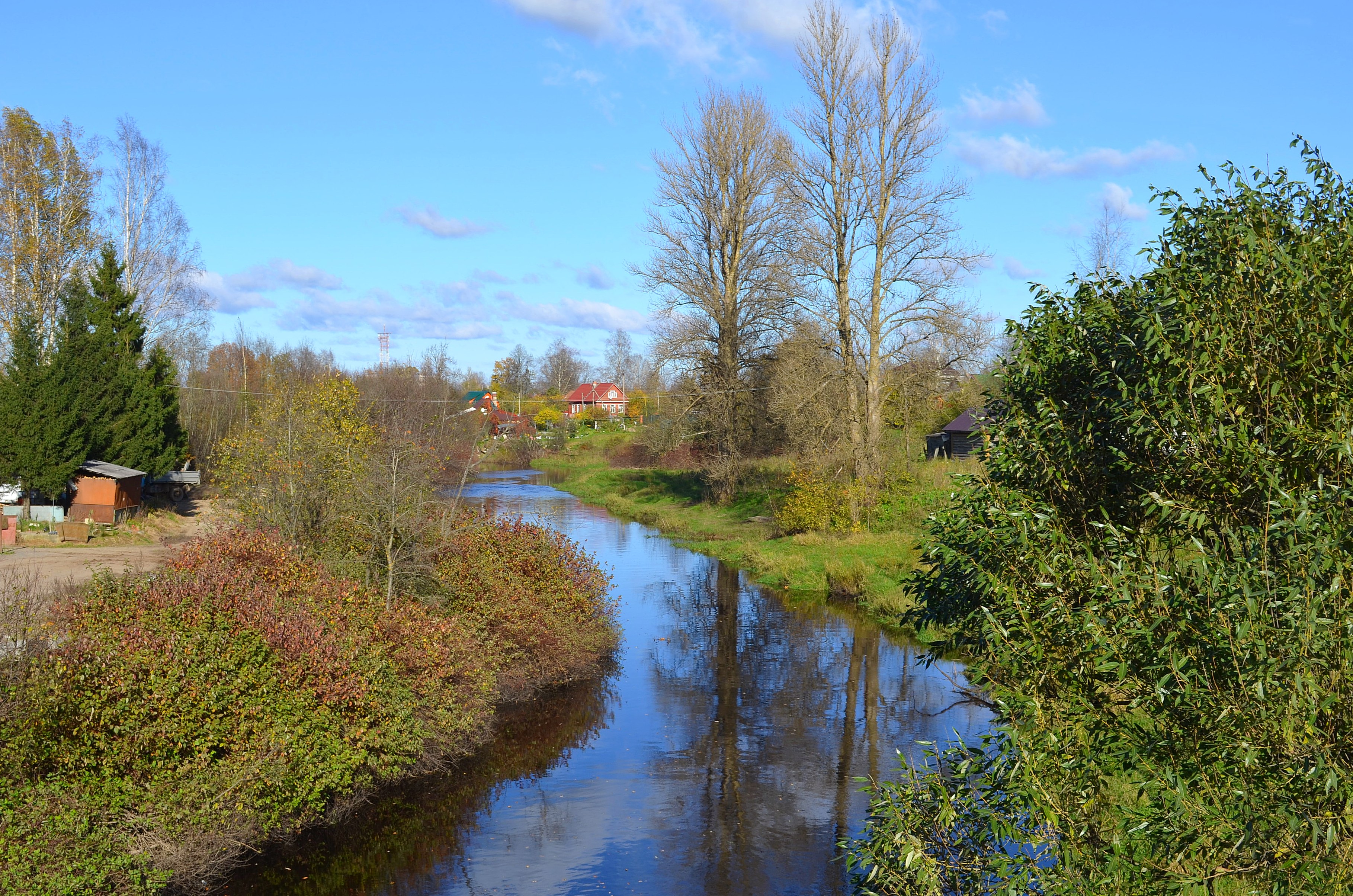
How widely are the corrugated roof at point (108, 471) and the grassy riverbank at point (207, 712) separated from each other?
22503mm

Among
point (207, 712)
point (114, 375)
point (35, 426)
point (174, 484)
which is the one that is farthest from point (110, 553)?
point (207, 712)

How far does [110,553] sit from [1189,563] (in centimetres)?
3382

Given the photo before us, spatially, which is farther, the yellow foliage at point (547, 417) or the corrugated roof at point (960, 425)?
the yellow foliage at point (547, 417)

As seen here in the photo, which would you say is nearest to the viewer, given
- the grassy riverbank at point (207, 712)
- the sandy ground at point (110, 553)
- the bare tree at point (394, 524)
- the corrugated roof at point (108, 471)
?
the grassy riverbank at point (207, 712)

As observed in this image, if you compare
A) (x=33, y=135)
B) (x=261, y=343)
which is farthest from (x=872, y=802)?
(x=261, y=343)

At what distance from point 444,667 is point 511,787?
7.11 feet

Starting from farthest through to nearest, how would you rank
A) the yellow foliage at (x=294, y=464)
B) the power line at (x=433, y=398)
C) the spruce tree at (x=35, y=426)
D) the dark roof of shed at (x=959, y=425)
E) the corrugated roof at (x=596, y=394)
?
1. the corrugated roof at (x=596, y=394)
2. the dark roof of shed at (x=959, y=425)
3. the power line at (x=433, y=398)
4. the spruce tree at (x=35, y=426)
5. the yellow foliage at (x=294, y=464)

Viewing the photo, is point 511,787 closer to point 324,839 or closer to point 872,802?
point 324,839

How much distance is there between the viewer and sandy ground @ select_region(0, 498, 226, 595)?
1022 inches

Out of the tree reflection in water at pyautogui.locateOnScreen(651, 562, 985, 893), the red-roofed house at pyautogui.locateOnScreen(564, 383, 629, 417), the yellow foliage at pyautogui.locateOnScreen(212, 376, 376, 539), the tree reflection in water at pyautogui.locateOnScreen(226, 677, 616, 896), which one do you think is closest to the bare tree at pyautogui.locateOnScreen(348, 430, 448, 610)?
the yellow foliage at pyautogui.locateOnScreen(212, 376, 376, 539)

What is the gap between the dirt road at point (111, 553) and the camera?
26125 mm

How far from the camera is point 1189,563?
20.0 ft

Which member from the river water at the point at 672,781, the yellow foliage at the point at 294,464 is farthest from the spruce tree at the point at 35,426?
the river water at the point at 672,781

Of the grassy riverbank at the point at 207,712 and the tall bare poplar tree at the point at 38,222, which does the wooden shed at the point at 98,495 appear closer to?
the tall bare poplar tree at the point at 38,222
